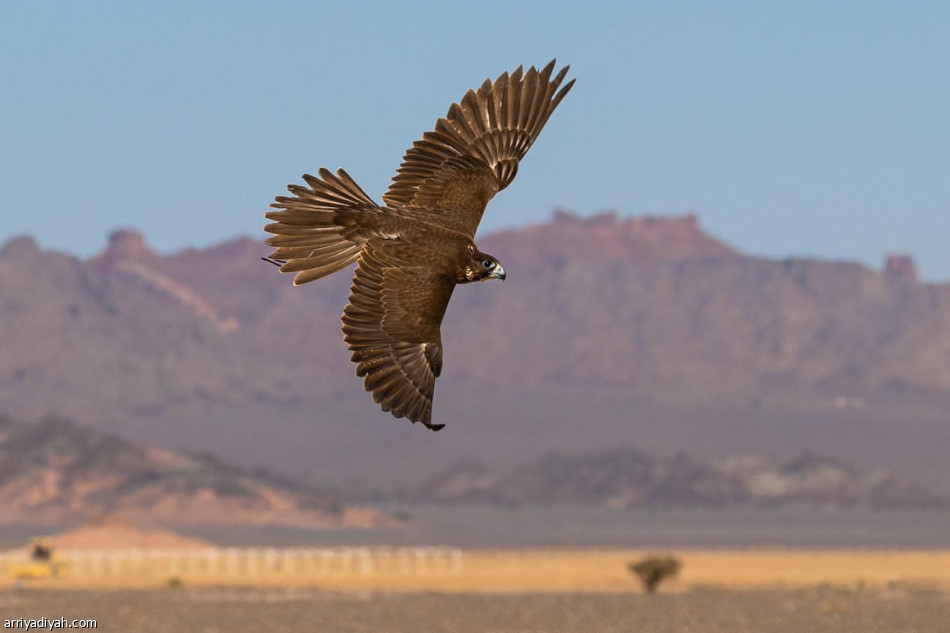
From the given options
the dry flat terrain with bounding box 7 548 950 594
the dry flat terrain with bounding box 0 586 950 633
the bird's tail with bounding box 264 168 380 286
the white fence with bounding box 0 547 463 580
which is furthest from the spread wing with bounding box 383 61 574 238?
the white fence with bounding box 0 547 463 580

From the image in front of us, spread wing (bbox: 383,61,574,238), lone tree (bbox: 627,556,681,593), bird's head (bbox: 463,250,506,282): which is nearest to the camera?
bird's head (bbox: 463,250,506,282)

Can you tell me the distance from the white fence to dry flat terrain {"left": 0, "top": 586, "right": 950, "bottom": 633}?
16.8 metres

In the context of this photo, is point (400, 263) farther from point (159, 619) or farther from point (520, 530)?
point (520, 530)

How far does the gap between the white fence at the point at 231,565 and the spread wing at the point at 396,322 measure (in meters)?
67.5

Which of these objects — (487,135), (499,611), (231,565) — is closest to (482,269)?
(487,135)

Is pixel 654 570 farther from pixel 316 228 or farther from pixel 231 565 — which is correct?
pixel 316 228

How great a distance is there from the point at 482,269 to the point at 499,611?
41.6 metres

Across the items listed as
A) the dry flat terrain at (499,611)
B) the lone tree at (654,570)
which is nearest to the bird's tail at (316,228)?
the dry flat terrain at (499,611)

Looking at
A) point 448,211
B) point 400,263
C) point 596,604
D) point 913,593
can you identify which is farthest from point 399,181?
point 913,593

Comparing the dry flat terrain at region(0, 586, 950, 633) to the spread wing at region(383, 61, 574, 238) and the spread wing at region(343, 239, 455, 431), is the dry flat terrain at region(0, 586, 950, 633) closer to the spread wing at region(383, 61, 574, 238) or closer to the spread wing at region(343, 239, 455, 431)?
the spread wing at region(383, 61, 574, 238)

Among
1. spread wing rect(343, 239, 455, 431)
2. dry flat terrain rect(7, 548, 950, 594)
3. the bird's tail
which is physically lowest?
spread wing rect(343, 239, 455, 431)

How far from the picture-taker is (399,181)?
12312 millimetres

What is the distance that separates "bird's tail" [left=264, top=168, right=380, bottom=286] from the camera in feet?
35.6

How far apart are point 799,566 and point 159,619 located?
5350cm
